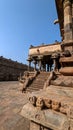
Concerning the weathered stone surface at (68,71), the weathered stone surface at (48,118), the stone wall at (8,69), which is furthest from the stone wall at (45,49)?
the weathered stone surface at (48,118)

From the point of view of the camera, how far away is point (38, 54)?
24.0m

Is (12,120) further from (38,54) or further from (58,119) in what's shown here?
(38,54)

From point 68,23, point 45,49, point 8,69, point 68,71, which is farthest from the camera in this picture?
point 8,69

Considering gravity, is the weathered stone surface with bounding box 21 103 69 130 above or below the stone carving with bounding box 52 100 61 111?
below

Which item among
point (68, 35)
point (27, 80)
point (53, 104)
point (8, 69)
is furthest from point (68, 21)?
point (8, 69)

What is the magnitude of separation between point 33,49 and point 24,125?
75.6 ft

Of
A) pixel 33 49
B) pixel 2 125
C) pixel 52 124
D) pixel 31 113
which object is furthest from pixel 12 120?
pixel 33 49

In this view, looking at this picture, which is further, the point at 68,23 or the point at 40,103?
the point at 68,23

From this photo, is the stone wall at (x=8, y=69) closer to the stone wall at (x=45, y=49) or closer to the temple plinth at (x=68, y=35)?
the stone wall at (x=45, y=49)

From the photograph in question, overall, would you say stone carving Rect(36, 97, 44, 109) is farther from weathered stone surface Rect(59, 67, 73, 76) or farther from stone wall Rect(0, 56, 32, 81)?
stone wall Rect(0, 56, 32, 81)

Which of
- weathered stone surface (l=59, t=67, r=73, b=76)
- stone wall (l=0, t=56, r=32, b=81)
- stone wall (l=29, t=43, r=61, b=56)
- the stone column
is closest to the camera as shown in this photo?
weathered stone surface (l=59, t=67, r=73, b=76)

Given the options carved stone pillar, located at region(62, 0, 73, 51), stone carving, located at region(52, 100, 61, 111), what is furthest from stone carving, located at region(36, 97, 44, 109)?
carved stone pillar, located at region(62, 0, 73, 51)

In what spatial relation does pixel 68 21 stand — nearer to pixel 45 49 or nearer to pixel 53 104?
pixel 53 104

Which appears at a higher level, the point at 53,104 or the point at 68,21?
the point at 68,21
